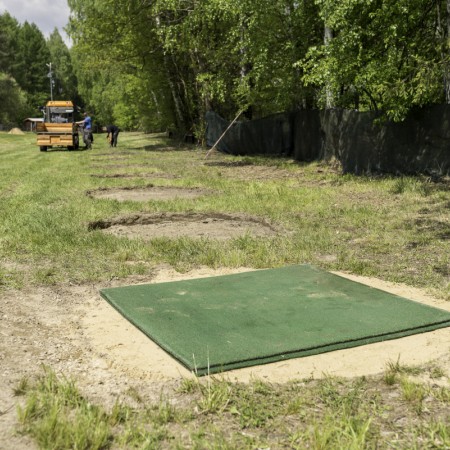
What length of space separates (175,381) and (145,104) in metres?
42.5

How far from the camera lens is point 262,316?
179 inches

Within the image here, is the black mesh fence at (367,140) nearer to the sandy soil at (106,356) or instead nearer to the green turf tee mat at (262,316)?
the green turf tee mat at (262,316)

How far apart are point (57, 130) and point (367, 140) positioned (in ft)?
60.1

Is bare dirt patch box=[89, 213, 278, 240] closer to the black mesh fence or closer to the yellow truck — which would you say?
the black mesh fence

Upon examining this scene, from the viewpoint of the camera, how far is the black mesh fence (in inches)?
481

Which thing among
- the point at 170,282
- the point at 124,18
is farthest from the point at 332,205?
the point at 124,18

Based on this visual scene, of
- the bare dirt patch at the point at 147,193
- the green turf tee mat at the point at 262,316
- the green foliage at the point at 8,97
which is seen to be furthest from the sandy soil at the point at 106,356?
the green foliage at the point at 8,97

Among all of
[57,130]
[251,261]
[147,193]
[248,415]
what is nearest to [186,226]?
[251,261]

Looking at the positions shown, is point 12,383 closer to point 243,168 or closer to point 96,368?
point 96,368

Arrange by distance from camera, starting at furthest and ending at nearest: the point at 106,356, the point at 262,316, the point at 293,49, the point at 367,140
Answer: the point at 293,49 < the point at 367,140 < the point at 262,316 < the point at 106,356

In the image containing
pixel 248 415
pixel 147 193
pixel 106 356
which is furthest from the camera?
pixel 147 193

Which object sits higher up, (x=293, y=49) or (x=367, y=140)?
(x=293, y=49)

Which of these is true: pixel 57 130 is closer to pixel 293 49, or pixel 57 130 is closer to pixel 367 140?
pixel 293 49

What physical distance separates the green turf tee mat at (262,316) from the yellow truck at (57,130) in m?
24.1
